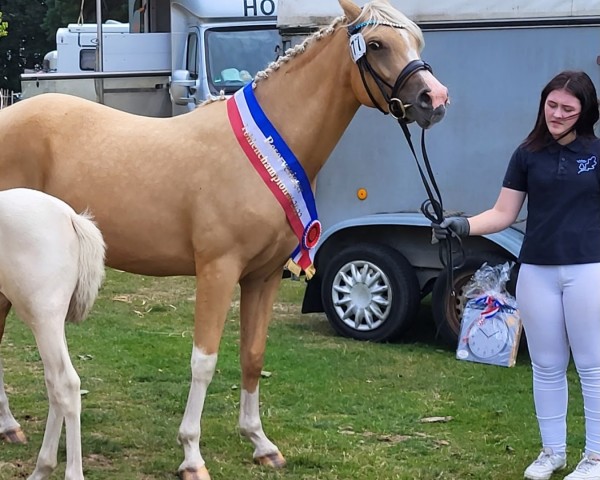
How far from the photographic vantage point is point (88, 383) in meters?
5.92

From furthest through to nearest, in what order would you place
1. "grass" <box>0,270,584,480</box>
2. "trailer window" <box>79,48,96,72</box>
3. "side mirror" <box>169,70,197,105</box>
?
1. "trailer window" <box>79,48,96,72</box>
2. "side mirror" <box>169,70,197,105</box>
3. "grass" <box>0,270,584,480</box>

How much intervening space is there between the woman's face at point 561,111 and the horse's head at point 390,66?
0.48 m

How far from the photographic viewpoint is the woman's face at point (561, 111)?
13.4 ft

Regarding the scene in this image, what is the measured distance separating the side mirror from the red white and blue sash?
704 cm

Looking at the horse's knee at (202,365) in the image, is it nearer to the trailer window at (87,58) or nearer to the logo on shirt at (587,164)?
the logo on shirt at (587,164)

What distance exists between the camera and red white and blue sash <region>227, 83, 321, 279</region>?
428 centimetres

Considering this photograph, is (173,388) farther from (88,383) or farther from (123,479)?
(123,479)

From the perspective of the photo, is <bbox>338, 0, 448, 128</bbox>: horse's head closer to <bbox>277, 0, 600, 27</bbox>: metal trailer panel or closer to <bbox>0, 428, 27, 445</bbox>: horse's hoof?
<bbox>0, 428, 27, 445</bbox>: horse's hoof

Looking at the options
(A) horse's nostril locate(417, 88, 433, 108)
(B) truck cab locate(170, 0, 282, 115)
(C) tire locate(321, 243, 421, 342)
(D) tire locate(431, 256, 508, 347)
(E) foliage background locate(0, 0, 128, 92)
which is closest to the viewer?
(A) horse's nostril locate(417, 88, 433, 108)

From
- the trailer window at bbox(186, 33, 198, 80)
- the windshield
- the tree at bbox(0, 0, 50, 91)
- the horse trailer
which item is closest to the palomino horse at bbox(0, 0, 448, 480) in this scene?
the horse trailer

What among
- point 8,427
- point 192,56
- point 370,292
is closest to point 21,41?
point 192,56

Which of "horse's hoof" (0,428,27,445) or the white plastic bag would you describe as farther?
the white plastic bag

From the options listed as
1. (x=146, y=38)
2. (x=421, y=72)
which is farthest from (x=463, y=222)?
(x=146, y=38)

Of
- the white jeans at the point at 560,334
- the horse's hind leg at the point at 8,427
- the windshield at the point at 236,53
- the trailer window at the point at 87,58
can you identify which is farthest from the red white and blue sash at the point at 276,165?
the trailer window at the point at 87,58
